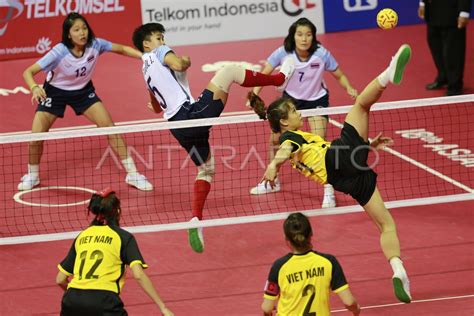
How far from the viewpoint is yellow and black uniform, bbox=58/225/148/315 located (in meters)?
7.85

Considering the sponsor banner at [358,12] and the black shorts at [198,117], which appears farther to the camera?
the sponsor banner at [358,12]

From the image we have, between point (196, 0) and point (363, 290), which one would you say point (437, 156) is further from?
point (196, 0)

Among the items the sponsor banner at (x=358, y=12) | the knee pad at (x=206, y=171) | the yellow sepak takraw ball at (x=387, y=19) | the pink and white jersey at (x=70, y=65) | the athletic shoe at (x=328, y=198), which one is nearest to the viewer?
the knee pad at (x=206, y=171)

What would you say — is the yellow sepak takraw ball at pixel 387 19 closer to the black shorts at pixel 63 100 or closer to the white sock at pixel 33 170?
the black shorts at pixel 63 100

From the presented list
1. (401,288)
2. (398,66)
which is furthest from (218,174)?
(401,288)

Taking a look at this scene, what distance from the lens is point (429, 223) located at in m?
11.6

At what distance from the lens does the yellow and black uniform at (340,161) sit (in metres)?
9.18

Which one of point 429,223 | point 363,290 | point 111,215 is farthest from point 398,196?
point 111,215

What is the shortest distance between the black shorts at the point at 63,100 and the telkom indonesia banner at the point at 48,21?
5.73 metres

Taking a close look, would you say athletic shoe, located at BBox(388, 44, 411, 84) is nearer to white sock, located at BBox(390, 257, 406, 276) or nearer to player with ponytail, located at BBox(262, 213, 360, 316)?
white sock, located at BBox(390, 257, 406, 276)

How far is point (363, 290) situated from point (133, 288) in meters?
2.37

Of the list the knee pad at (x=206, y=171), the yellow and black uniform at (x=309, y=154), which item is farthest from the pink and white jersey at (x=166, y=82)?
the yellow and black uniform at (x=309, y=154)

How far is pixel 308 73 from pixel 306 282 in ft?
18.0

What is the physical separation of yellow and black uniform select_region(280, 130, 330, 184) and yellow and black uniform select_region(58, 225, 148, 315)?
1.92 meters
